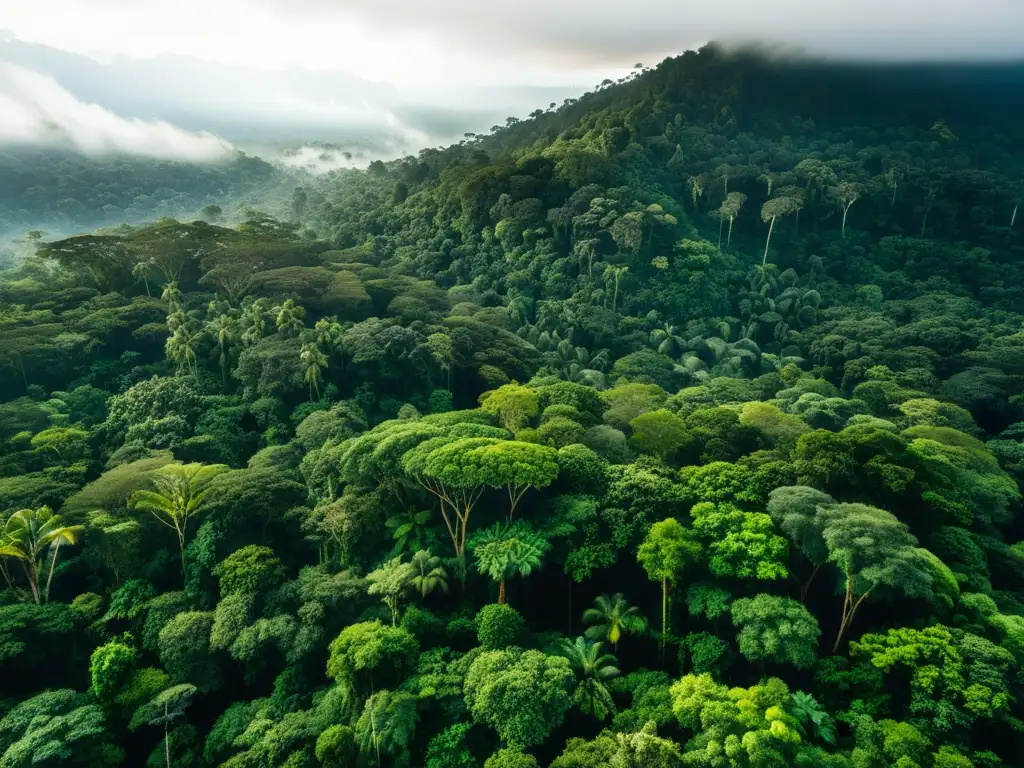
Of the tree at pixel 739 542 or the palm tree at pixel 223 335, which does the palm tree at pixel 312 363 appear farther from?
the tree at pixel 739 542

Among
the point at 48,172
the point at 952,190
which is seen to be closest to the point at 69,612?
the point at 952,190

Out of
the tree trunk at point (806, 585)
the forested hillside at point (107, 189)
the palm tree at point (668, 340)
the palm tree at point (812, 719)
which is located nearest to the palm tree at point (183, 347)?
the tree trunk at point (806, 585)

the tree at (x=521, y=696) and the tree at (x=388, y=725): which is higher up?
the tree at (x=521, y=696)

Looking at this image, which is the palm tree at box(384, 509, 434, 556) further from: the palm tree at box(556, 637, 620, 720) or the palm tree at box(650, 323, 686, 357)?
the palm tree at box(650, 323, 686, 357)

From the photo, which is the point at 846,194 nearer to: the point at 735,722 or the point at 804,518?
the point at 804,518

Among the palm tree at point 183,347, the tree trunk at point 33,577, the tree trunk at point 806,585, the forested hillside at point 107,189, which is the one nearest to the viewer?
the tree trunk at point 806,585

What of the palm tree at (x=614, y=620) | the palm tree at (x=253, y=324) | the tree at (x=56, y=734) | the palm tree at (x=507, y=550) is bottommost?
the tree at (x=56, y=734)

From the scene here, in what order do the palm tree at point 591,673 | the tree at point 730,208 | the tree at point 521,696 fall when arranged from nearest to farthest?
the tree at point 521,696
the palm tree at point 591,673
the tree at point 730,208

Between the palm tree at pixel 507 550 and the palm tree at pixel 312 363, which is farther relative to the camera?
the palm tree at pixel 312 363
